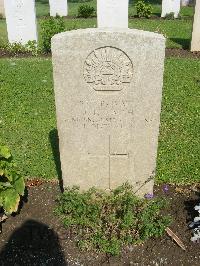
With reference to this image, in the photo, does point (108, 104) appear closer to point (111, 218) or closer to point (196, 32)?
point (111, 218)

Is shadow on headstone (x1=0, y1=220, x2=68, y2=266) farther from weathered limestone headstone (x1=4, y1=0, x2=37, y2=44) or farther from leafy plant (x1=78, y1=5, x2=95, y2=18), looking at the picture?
leafy plant (x1=78, y1=5, x2=95, y2=18)

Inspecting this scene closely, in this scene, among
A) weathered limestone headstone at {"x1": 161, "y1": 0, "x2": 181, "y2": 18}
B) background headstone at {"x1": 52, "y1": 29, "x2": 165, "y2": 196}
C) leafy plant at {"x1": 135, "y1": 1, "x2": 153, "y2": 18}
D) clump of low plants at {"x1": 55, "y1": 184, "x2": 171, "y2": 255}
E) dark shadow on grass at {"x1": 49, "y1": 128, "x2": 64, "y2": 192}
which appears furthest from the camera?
weathered limestone headstone at {"x1": 161, "y1": 0, "x2": 181, "y2": 18}

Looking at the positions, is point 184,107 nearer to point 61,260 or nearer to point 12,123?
point 12,123

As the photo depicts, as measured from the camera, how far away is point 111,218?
3.63 m

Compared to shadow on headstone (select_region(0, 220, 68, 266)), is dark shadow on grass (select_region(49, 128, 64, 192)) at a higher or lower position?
higher

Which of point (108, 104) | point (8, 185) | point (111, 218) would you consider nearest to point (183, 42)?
point (108, 104)

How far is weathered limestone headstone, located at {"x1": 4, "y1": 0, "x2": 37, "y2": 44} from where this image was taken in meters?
10.7

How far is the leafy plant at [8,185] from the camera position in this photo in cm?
362

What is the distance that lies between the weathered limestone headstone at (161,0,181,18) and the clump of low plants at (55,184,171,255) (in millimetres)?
15100

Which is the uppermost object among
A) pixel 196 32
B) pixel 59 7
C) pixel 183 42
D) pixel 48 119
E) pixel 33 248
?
pixel 59 7

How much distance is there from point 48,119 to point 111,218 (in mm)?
3208

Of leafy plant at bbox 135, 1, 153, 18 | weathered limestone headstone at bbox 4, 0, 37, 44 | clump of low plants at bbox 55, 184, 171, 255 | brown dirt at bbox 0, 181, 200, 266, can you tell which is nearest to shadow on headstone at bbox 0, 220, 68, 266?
brown dirt at bbox 0, 181, 200, 266

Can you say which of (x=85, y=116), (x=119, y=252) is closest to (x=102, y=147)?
(x=85, y=116)

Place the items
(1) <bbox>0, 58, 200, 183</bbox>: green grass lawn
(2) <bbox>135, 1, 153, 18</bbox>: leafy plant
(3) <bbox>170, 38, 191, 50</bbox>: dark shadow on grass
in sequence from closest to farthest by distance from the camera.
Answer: (1) <bbox>0, 58, 200, 183</bbox>: green grass lawn → (3) <bbox>170, 38, 191, 50</bbox>: dark shadow on grass → (2) <bbox>135, 1, 153, 18</bbox>: leafy plant
